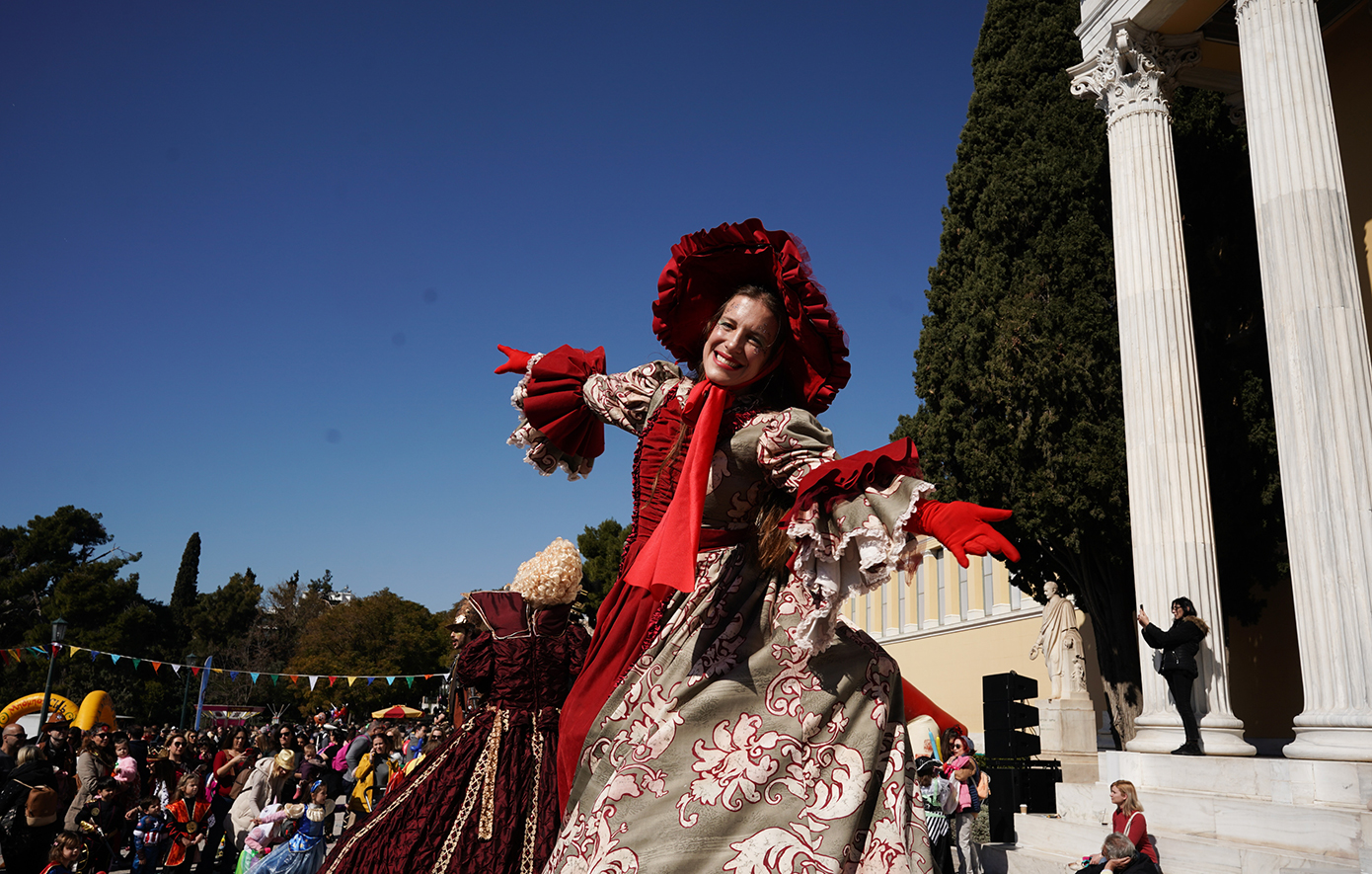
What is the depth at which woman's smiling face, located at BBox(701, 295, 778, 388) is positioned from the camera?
2488 millimetres

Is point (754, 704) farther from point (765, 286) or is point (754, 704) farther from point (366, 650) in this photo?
point (366, 650)

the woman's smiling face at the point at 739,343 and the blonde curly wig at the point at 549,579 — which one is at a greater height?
the woman's smiling face at the point at 739,343

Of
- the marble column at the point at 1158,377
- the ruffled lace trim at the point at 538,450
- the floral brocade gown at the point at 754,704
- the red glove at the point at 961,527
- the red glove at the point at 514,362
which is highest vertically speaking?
the marble column at the point at 1158,377

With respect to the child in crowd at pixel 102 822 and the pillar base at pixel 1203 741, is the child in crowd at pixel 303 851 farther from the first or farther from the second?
the pillar base at pixel 1203 741

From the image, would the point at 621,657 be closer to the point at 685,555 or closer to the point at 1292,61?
the point at 685,555

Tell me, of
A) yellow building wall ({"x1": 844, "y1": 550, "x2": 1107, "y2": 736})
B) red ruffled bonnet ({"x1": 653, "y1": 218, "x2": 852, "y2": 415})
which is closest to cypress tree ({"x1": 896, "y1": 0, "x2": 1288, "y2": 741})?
yellow building wall ({"x1": 844, "y1": 550, "x2": 1107, "y2": 736})

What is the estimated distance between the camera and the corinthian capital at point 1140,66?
11.6 m

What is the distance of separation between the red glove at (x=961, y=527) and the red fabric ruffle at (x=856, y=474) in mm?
135

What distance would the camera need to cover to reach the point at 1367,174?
12008mm

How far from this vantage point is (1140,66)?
1160 centimetres

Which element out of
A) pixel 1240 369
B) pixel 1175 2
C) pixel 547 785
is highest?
pixel 1175 2

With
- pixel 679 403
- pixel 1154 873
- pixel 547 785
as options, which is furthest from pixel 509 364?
pixel 1154 873

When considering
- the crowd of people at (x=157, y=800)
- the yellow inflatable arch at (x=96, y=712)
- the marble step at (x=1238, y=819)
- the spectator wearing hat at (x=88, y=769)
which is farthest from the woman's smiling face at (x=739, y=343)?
the yellow inflatable arch at (x=96, y=712)

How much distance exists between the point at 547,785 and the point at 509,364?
5.20 feet
